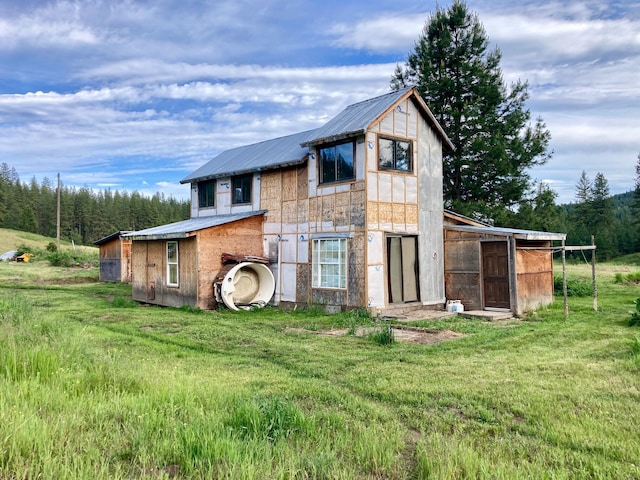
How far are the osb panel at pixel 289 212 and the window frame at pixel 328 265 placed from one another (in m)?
1.38

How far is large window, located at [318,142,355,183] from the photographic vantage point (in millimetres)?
15156

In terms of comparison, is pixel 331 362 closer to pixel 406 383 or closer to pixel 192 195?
pixel 406 383

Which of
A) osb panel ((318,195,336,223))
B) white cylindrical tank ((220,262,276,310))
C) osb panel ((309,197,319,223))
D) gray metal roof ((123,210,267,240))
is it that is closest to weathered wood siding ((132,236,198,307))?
gray metal roof ((123,210,267,240))

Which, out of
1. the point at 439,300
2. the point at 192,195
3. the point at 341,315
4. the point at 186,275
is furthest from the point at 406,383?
the point at 192,195

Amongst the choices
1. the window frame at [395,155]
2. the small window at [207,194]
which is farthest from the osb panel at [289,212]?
the small window at [207,194]

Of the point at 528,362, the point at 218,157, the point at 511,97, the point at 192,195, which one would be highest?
the point at 511,97

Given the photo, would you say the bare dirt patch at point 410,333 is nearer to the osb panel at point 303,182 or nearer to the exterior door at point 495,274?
the exterior door at point 495,274

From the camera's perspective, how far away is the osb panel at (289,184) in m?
17.0

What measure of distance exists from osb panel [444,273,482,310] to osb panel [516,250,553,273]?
138 centimetres

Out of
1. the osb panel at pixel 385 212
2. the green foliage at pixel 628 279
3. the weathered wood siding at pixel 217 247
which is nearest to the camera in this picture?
the osb panel at pixel 385 212

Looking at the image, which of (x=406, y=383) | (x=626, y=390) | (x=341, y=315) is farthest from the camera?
(x=341, y=315)

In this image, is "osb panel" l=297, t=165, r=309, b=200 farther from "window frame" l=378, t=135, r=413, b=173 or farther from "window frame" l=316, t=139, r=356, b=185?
"window frame" l=378, t=135, r=413, b=173

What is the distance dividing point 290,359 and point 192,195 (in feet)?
50.7

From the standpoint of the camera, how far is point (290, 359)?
344 inches
